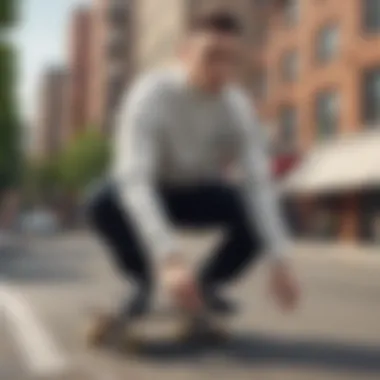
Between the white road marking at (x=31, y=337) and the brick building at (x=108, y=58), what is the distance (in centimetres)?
13

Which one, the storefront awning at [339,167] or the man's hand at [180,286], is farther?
the storefront awning at [339,167]

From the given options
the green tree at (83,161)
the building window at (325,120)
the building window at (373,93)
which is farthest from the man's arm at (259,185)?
the building window at (373,93)

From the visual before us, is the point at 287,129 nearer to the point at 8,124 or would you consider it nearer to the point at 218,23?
the point at 218,23

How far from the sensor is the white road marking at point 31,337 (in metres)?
0.59

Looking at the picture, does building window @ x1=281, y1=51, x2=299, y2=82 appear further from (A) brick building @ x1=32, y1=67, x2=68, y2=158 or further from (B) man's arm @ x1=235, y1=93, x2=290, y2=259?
(A) brick building @ x1=32, y1=67, x2=68, y2=158

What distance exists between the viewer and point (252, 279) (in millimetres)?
867

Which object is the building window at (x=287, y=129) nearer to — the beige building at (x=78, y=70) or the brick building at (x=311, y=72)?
the brick building at (x=311, y=72)

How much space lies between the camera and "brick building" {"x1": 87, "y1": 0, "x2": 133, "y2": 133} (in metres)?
0.56

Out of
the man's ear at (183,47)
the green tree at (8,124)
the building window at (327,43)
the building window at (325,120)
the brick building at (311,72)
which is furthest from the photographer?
the building window at (325,120)

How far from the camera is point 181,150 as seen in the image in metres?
0.64

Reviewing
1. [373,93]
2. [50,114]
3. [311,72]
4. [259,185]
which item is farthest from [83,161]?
[373,93]

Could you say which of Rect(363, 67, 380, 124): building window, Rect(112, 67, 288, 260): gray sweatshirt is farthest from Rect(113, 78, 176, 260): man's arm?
Rect(363, 67, 380, 124): building window

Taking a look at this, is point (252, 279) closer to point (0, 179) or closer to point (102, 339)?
point (102, 339)

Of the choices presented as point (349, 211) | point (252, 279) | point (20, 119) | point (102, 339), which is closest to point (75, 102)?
point (20, 119)
